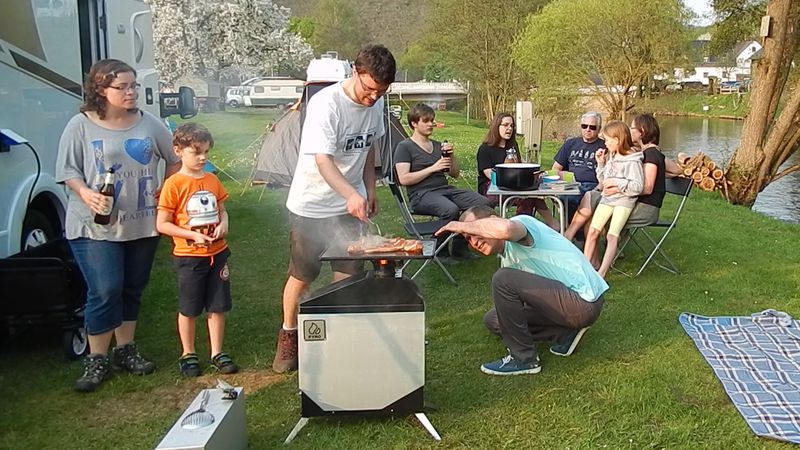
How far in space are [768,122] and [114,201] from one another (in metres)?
9.28

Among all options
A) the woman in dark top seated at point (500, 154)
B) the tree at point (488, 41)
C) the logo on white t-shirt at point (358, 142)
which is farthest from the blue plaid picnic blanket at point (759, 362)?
the tree at point (488, 41)

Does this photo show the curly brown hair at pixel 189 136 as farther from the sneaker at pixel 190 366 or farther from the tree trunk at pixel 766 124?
the tree trunk at pixel 766 124

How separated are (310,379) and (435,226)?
2499 millimetres

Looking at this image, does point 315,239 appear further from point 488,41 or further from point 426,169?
point 488,41

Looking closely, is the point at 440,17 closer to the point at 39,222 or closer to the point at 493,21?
the point at 493,21

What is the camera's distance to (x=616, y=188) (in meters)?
4.93

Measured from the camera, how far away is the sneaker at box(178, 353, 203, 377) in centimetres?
333

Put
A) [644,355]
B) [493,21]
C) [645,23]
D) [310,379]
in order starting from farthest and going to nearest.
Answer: [493,21] → [645,23] → [644,355] → [310,379]

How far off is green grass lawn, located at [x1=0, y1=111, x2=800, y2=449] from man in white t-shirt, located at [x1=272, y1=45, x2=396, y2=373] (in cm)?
55

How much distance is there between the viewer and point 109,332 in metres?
3.26

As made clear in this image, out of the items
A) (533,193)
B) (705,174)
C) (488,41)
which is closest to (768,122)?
(705,174)

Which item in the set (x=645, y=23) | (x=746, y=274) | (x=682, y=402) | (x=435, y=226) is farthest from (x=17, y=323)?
(x=645, y=23)

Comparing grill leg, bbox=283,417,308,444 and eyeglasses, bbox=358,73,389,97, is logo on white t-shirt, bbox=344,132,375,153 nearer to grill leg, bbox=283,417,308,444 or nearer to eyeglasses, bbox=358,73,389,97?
eyeglasses, bbox=358,73,389,97

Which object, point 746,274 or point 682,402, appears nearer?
point 682,402
